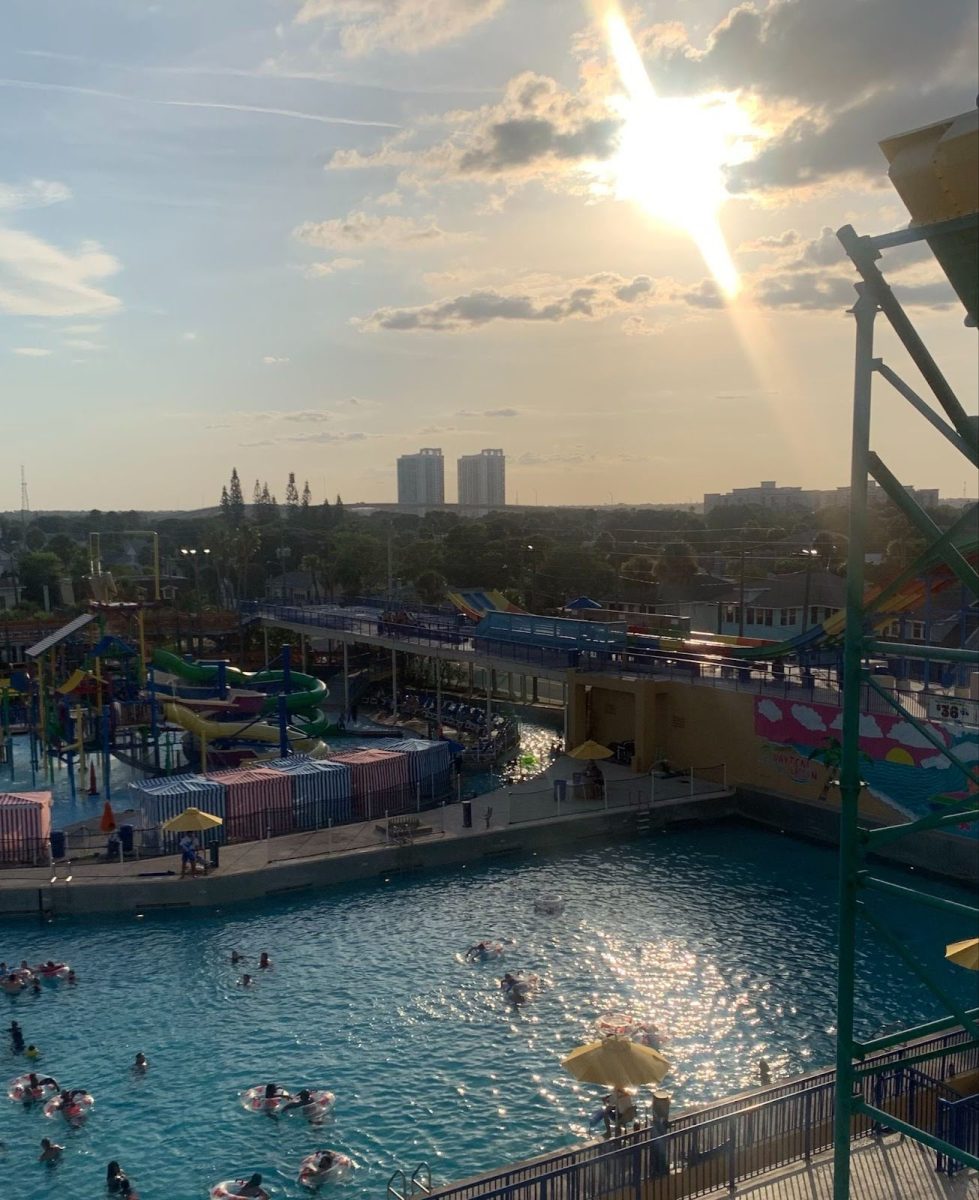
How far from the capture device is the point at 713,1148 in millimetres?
11625

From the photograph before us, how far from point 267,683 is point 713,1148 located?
1323 inches

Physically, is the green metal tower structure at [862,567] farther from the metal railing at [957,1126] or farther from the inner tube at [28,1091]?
the inner tube at [28,1091]

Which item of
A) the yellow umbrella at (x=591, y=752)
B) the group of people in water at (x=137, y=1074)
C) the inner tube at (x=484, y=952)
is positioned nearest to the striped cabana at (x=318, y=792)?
the yellow umbrella at (x=591, y=752)

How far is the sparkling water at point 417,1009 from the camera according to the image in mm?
15117

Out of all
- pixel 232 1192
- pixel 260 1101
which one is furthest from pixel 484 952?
pixel 232 1192

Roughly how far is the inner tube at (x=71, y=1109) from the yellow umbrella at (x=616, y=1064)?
723cm

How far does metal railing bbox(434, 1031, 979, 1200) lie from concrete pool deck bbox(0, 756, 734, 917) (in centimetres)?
1424

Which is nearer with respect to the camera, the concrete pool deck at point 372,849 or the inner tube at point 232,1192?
the inner tube at point 232,1192

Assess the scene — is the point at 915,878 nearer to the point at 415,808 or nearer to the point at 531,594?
the point at 415,808

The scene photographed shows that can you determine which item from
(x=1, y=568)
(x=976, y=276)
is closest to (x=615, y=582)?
(x=976, y=276)

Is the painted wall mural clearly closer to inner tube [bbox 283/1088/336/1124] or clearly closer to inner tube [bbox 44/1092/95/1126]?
inner tube [bbox 283/1088/336/1124]

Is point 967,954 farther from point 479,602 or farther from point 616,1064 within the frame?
point 479,602

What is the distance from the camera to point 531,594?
7406cm

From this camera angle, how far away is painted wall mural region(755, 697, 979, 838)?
26438mm
